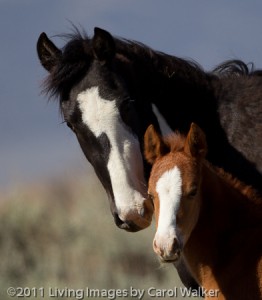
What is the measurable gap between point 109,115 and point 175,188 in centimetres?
98

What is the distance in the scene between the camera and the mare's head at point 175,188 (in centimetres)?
639

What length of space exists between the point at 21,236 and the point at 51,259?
78 cm

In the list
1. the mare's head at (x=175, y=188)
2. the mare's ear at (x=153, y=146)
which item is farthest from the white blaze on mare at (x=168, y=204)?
the mare's ear at (x=153, y=146)

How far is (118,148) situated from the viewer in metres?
7.32

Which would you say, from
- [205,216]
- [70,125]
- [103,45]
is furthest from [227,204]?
[103,45]

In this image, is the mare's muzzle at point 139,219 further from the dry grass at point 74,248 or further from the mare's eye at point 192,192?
the dry grass at point 74,248

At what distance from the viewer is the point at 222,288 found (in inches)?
264

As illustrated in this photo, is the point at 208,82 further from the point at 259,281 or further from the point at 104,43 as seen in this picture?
the point at 259,281

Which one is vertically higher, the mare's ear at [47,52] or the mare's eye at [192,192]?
the mare's ear at [47,52]

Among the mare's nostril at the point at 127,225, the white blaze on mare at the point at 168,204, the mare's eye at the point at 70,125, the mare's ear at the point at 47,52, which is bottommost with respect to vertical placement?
the mare's nostril at the point at 127,225

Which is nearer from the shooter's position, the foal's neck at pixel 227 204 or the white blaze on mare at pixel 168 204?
the white blaze on mare at pixel 168 204

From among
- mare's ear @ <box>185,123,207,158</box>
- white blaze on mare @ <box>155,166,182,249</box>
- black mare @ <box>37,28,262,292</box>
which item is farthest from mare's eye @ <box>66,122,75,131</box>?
white blaze on mare @ <box>155,166,182,249</box>

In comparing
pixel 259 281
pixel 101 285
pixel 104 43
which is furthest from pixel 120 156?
pixel 101 285

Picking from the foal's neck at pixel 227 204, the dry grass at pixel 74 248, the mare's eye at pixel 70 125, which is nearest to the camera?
the foal's neck at pixel 227 204
